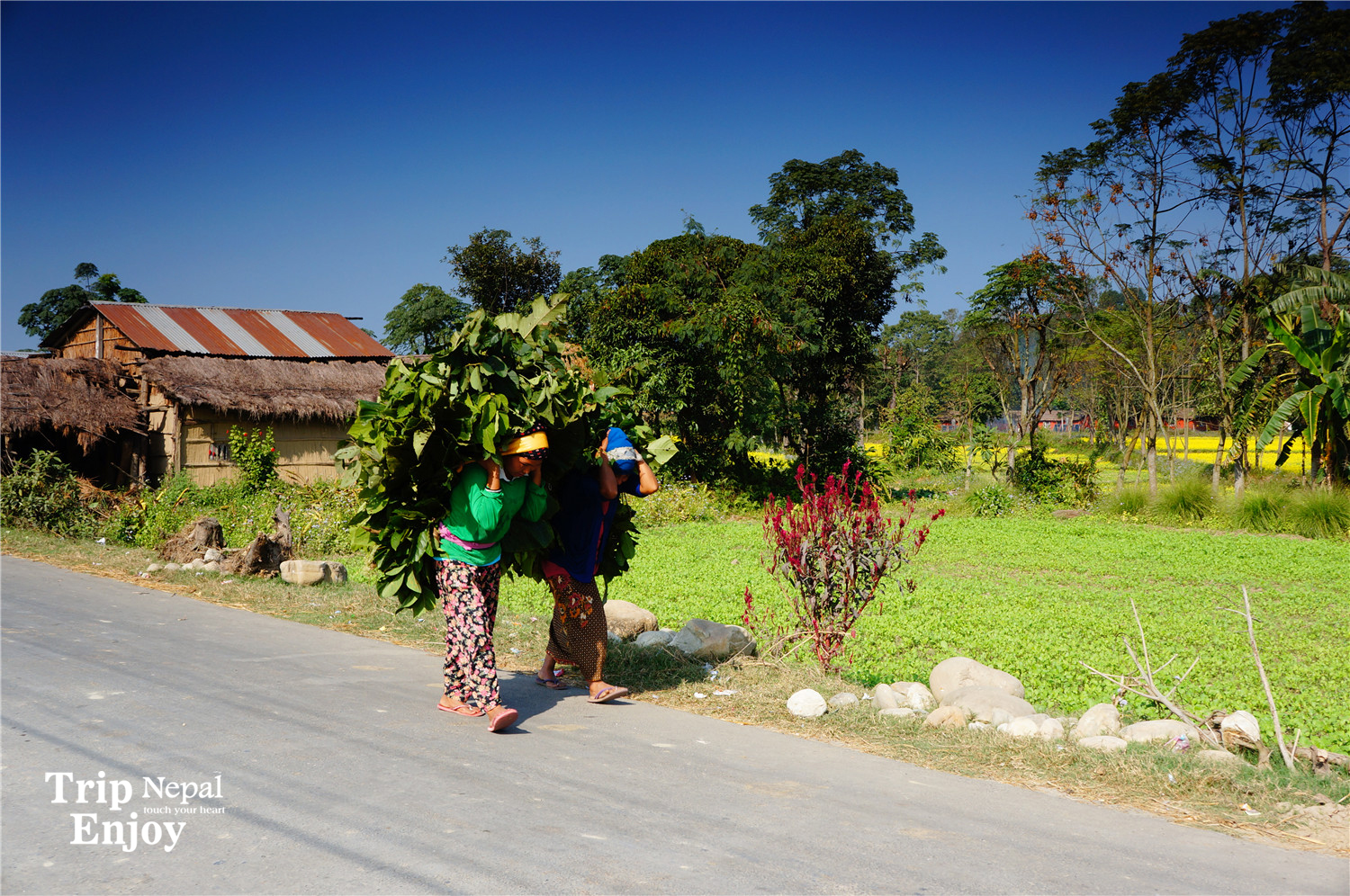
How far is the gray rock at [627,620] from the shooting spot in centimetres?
783

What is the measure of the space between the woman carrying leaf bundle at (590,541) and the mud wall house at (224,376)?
1135 cm

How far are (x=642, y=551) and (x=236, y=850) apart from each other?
1121 cm

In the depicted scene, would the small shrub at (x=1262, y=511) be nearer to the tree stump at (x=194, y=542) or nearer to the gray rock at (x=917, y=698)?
the gray rock at (x=917, y=698)

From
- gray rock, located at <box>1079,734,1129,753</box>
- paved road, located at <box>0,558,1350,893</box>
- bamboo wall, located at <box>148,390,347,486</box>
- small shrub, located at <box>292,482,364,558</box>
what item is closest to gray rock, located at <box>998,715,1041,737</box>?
gray rock, located at <box>1079,734,1129,753</box>

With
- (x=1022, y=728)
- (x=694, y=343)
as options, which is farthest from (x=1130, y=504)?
(x=1022, y=728)

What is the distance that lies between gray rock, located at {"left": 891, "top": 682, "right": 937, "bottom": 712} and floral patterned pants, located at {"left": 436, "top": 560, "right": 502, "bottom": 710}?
2.75 meters

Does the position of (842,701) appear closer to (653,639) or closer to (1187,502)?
(653,639)

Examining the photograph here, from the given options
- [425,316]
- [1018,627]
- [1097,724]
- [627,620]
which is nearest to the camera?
[1097,724]

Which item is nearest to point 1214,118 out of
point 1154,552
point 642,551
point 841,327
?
point 841,327

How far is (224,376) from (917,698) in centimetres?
1737

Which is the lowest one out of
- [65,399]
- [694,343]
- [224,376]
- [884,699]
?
[884,699]

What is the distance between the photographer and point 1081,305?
893 inches

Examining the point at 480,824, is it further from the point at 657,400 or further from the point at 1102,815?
the point at 657,400

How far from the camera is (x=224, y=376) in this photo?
18969 mm
